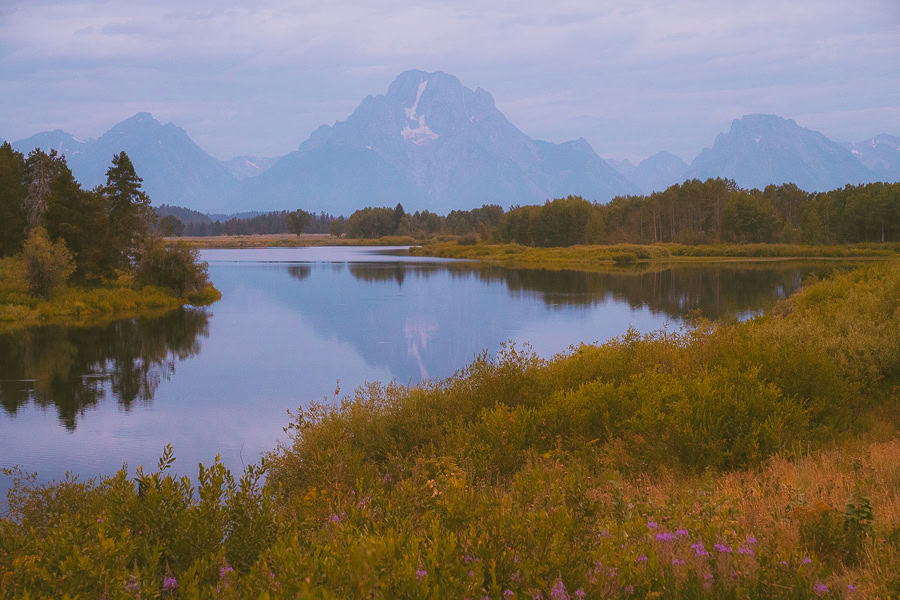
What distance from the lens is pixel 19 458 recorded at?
14.0m

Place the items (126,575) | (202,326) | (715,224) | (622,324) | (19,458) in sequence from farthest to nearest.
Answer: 1. (715,224)
2. (202,326)
3. (622,324)
4. (19,458)
5. (126,575)

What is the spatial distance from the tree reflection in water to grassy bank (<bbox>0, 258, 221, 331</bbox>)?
88.1 inches

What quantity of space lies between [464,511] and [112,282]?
4242cm

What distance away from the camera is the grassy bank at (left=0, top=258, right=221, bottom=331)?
33.3 metres

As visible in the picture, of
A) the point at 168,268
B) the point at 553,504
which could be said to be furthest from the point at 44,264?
the point at 553,504

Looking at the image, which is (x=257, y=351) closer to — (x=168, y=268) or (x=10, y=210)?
(x=168, y=268)

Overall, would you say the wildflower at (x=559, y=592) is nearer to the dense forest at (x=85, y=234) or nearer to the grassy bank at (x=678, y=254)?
the dense forest at (x=85, y=234)

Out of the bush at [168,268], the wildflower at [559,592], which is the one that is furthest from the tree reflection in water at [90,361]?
the wildflower at [559,592]

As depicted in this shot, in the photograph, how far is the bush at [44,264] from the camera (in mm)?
34281

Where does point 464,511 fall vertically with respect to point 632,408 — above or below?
above

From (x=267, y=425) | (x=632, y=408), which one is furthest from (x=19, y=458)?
(x=632, y=408)

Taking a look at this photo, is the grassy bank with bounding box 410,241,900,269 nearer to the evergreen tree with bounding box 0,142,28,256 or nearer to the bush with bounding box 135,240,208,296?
the bush with bounding box 135,240,208,296

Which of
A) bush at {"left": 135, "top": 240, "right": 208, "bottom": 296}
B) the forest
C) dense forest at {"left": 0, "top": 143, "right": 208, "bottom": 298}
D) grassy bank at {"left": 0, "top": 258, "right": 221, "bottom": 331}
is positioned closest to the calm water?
grassy bank at {"left": 0, "top": 258, "right": 221, "bottom": 331}

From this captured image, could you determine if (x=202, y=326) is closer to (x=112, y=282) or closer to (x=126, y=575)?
(x=112, y=282)
